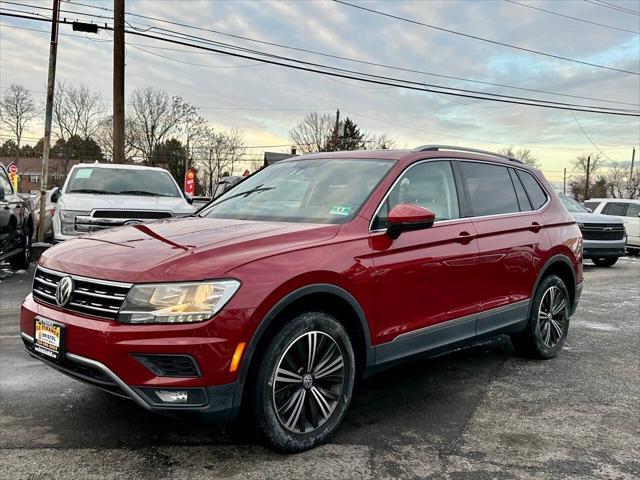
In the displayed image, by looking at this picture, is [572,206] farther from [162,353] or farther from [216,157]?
[216,157]

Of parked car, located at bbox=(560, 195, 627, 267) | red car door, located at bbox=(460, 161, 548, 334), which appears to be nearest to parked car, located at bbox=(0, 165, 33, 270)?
red car door, located at bbox=(460, 161, 548, 334)

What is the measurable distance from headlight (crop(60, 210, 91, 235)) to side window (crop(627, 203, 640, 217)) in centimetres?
1517

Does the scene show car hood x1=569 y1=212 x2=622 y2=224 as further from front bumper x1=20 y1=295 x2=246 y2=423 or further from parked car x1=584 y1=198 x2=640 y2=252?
front bumper x1=20 y1=295 x2=246 y2=423

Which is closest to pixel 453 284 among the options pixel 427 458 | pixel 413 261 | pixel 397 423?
pixel 413 261

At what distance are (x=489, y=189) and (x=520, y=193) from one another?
54 centimetres

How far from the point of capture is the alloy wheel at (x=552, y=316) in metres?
5.03

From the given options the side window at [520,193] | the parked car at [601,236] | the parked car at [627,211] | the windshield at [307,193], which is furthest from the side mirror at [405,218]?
the parked car at [627,211]

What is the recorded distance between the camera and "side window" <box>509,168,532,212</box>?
4.97 metres

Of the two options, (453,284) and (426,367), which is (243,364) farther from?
(426,367)

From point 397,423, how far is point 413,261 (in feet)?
3.44

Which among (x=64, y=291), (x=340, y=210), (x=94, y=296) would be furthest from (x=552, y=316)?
(x=64, y=291)

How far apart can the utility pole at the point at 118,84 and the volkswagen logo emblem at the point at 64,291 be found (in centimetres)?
1330

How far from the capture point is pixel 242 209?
4.05 meters

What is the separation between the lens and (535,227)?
4891 millimetres
